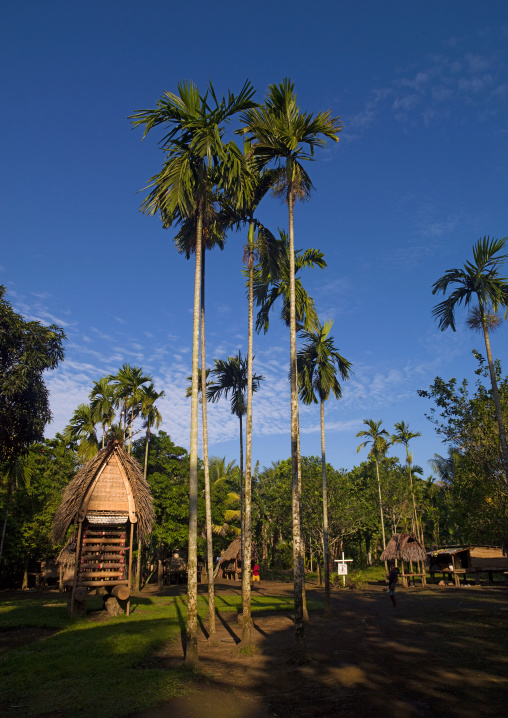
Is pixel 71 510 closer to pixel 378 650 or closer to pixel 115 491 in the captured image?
pixel 115 491

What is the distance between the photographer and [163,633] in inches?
595

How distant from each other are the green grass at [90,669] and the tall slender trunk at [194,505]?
0.70m

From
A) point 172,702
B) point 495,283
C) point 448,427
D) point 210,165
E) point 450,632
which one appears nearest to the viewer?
point 172,702

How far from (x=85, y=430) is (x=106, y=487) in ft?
63.9

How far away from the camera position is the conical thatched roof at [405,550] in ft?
127

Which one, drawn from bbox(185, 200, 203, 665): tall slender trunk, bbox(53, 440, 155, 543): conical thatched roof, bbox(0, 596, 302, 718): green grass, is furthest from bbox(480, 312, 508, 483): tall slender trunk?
bbox(53, 440, 155, 543): conical thatched roof

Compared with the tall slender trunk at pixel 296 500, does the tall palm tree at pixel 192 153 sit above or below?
above

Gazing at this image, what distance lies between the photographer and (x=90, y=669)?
1077 cm

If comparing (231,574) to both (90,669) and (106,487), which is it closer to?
(106,487)

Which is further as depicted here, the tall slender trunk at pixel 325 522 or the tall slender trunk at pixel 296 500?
the tall slender trunk at pixel 325 522

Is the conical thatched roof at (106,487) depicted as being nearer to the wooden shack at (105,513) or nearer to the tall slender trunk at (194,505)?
the wooden shack at (105,513)

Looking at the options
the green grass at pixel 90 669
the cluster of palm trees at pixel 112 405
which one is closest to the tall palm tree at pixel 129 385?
the cluster of palm trees at pixel 112 405

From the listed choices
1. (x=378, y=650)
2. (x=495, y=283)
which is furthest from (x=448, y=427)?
(x=378, y=650)

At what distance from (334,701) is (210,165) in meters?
13.9
